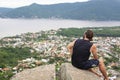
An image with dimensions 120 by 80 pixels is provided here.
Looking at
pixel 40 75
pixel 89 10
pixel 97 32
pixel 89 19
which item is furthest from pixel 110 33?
pixel 89 10

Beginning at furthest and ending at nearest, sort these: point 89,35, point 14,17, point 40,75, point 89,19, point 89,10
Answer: point 14,17 < point 89,10 < point 89,19 < point 40,75 < point 89,35

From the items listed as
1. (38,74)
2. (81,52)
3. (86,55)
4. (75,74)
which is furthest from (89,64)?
(38,74)

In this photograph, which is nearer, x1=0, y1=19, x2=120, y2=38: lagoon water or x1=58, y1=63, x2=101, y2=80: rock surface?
x1=58, y1=63, x2=101, y2=80: rock surface

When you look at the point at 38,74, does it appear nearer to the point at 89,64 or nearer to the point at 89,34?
the point at 89,64

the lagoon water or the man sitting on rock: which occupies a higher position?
the man sitting on rock

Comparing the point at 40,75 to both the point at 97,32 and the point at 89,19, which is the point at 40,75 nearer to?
the point at 97,32

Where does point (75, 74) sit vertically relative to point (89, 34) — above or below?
below

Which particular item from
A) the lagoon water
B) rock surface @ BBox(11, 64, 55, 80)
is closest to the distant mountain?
the lagoon water

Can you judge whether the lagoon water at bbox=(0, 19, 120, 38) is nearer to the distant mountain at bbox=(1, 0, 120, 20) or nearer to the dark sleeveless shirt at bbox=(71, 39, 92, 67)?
the distant mountain at bbox=(1, 0, 120, 20)
